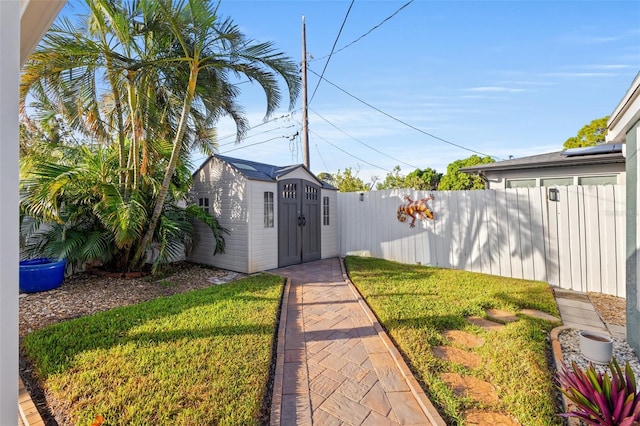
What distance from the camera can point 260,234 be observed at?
6898 millimetres

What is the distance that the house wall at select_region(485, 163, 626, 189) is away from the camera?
309 inches

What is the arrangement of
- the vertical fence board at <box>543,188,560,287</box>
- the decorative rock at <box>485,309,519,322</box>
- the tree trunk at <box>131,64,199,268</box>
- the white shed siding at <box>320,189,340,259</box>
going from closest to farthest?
the decorative rock at <box>485,309,519,322</box> → the tree trunk at <box>131,64,199,268</box> → the vertical fence board at <box>543,188,560,287</box> → the white shed siding at <box>320,189,340,259</box>

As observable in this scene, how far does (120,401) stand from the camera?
2217 millimetres

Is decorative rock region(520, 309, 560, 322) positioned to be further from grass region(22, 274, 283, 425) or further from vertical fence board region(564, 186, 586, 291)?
grass region(22, 274, 283, 425)

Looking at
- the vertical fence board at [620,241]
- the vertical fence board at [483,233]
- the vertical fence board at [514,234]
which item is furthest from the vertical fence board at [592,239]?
the vertical fence board at [483,233]

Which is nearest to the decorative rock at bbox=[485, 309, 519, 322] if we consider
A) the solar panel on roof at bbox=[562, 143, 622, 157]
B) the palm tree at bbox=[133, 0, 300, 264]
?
the palm tree at bbox=[133, 0, 300, 264]

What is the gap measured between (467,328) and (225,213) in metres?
5.77

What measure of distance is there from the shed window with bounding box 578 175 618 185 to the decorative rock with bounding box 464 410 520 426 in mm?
9167

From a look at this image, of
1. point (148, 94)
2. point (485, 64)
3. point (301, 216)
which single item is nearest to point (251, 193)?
point (301, 216)

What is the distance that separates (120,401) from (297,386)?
4.62ft

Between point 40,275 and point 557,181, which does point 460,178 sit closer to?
point 557,181

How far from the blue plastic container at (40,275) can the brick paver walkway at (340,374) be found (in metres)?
4.39

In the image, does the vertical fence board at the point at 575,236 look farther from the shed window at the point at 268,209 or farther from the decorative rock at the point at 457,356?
the shed window at the point at 268,209

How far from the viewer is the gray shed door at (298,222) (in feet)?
24.6
